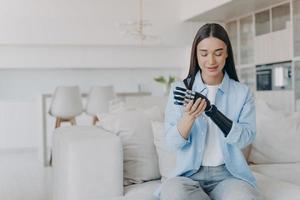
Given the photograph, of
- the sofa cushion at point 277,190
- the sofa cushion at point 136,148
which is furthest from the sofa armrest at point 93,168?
the sofa cushion at point 277,190

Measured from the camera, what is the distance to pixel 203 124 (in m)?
2.01

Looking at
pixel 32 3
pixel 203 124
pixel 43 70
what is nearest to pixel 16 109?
pixel 43 70

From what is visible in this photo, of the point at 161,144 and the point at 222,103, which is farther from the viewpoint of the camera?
the point at 161,144

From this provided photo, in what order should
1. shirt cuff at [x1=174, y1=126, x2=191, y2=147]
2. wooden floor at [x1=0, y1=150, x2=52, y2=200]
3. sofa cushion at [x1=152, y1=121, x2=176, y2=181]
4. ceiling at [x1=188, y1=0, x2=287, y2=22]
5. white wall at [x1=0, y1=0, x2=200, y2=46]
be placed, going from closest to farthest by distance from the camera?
shirt cuff at [x1=174, y1=126, x2=191, y2=147], sofa cushion at [x1=152, y1=121, x2=176, y2=181], wooden floor at [x1=0, y1=150, x2=52, y2=200], ceiling at [x1=188, y1=0, x2=287, y2=22], white wall at [x1=0, y1=0, x2=200, y2=46]

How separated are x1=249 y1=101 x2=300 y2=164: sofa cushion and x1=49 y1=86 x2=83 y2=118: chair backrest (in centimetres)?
344

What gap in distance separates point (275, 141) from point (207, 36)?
51.6 inches

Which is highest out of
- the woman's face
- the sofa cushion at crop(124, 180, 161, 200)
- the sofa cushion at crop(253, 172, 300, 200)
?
the woman's face

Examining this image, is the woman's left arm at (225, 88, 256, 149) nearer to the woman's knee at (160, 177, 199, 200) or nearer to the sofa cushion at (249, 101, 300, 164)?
the woman's knee at (160, 177, 199, 200)

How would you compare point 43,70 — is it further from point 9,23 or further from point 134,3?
point 134,3

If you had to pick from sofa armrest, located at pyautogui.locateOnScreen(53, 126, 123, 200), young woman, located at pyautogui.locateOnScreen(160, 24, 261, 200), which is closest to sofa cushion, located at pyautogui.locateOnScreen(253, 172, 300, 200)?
young woman, located at pyautogui.locateOnScreen(160, 24, 261, 200)

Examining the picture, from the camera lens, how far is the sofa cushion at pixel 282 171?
2.62m

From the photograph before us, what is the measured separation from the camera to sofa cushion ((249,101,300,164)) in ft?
10.0

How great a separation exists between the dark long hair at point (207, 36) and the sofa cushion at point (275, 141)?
108 cm

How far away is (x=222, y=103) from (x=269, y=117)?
1.18 meters
